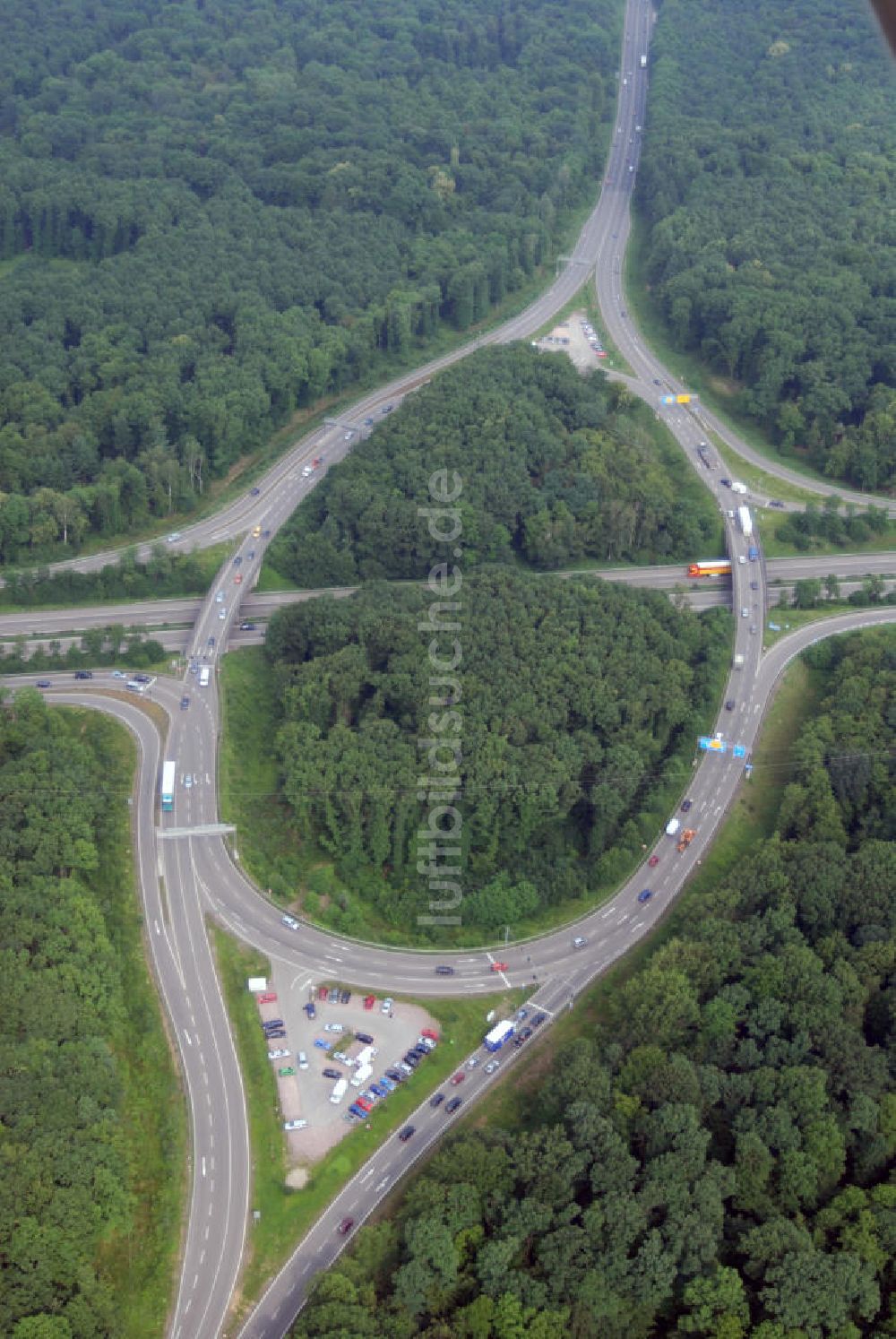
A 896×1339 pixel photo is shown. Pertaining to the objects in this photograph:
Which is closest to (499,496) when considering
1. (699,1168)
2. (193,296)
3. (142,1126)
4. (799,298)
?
(193,296)

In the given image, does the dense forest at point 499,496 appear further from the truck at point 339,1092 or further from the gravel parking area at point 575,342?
the truck at point 339,1092

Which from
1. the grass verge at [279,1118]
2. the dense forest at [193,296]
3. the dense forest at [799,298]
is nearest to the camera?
the grass verge at [279,1118]

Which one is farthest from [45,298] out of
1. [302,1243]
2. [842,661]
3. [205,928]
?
[302,1243]

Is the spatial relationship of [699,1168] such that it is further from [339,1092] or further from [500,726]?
[500,726]

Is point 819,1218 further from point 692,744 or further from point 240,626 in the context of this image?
point 240,626

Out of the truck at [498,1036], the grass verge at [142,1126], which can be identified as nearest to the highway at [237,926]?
the grass verge at [142,1126]

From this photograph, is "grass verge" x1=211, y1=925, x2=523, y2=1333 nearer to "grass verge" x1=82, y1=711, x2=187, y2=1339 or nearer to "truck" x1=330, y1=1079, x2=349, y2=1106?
"truck" x1=330, y1=1079, x2=349, y2=1106
